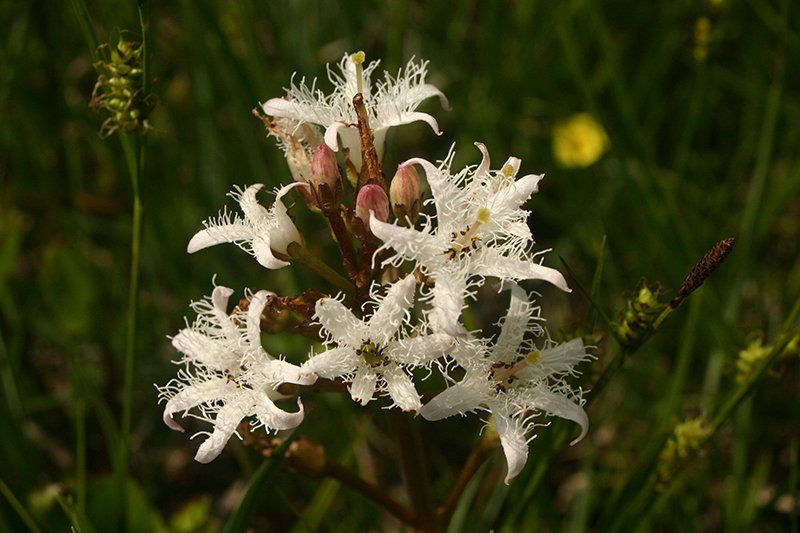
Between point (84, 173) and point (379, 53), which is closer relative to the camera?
point (84, 173)

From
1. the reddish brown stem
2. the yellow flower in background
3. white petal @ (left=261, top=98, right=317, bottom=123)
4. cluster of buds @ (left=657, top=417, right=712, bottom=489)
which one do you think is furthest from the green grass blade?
the yellow flower in background

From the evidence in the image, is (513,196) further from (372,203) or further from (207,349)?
(207,349)

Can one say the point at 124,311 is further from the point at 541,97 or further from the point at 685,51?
the point at 685,51

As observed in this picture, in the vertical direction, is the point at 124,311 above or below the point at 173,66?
below

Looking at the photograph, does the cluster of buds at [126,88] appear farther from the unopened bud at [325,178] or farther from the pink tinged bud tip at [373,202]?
the pink tinged bud tip at [373,202]

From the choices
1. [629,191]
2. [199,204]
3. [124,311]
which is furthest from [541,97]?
[124,311]

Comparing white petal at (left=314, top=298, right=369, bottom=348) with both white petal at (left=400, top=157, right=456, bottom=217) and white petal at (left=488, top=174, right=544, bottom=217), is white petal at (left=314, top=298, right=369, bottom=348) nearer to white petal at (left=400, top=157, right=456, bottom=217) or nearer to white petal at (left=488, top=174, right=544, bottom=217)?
white petal at (left=400, top=157, right=456, bottom=217)
